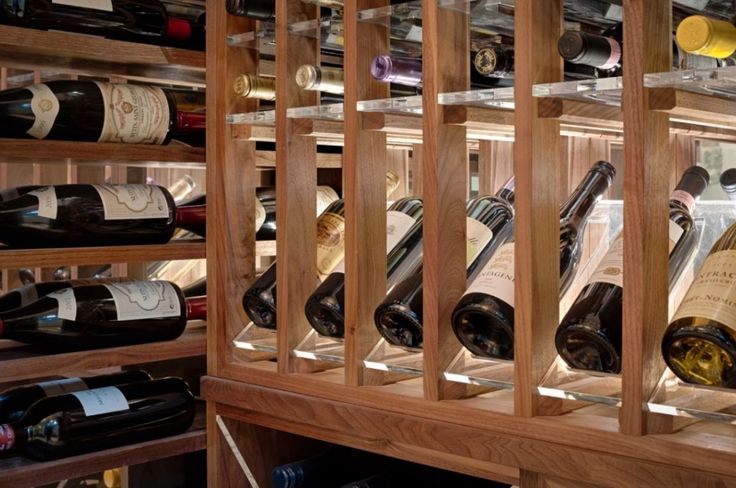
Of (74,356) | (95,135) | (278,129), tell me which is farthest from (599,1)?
(74,356)

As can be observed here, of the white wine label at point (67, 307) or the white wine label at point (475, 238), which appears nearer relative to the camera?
the white wine label at point (475, 238)

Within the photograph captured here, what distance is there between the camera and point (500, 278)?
1.15 meters

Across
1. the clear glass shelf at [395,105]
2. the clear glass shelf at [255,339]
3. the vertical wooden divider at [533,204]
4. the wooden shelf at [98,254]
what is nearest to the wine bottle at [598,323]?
the vertical wooden divider at [533,204]

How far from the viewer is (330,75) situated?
1390mm

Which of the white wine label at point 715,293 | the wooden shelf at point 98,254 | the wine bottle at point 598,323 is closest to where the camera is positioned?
the white wine label at point 715,293

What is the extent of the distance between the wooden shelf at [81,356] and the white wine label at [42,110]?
345mm

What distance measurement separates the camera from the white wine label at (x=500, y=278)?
45.0 inches

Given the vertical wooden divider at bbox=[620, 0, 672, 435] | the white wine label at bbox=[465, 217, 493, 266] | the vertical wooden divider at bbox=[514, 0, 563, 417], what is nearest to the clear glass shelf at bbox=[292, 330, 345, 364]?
the white wine label at bbox=[465, 217, 493, 266]

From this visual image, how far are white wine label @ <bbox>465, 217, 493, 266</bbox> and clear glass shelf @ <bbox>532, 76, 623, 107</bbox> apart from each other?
10.3 inches

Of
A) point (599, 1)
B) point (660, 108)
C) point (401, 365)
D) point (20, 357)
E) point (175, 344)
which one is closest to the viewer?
point (660, 108)

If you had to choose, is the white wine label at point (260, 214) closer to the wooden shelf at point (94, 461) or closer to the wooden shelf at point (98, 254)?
the wooden shelf at point (98, 254)

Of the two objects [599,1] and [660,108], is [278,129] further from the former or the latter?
[660,108]

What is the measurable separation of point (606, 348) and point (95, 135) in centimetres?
88

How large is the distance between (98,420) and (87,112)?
0.49m
